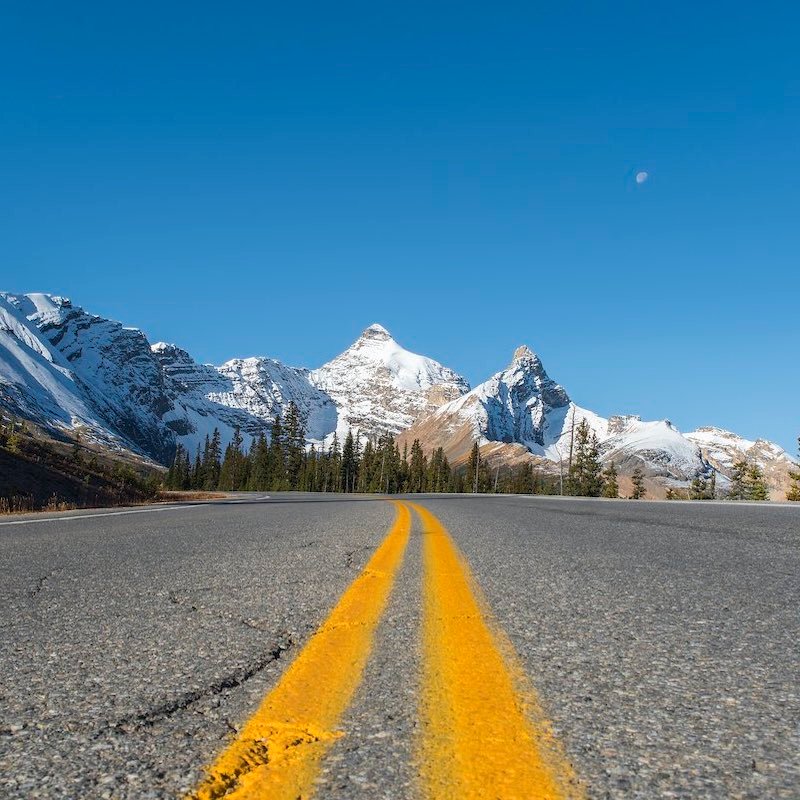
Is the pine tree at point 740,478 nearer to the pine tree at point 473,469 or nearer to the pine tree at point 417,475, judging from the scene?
the pine tree at point 473,469

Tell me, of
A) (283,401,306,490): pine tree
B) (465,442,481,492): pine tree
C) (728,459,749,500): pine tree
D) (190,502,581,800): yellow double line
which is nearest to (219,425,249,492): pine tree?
(283,401,306,490): pine tree

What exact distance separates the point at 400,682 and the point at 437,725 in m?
0.32

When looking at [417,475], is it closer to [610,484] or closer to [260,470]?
[260,470]

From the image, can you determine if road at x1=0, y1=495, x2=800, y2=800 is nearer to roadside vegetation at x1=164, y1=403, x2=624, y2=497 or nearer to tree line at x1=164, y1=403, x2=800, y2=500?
tree line at x1=164, y1=403, x2=800, y2=500

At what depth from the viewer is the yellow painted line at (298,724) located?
3.77 ft

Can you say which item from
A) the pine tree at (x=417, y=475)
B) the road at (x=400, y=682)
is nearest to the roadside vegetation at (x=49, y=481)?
the road at (x=400, y=682)

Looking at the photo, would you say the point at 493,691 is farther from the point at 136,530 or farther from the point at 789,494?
the point at 789,494

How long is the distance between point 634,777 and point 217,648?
A: 138 cm

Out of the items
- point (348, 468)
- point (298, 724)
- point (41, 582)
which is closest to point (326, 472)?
point (348, 468)

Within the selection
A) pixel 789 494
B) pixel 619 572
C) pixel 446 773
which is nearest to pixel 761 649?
pixel 446 773

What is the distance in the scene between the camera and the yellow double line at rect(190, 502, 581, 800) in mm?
1146

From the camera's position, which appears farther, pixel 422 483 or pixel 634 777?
pixel 422 483

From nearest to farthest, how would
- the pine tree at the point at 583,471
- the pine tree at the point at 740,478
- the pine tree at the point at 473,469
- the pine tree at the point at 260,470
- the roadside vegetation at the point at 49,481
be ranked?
1. the roadside vegetation at the point at 49,481
2. the pine tree at the point at 583,471
3. the pine tree at the point at 740,478
4. the pine tree at the point at 260,470
5. the pine tree at the point at 473,469

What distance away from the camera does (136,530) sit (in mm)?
6750
